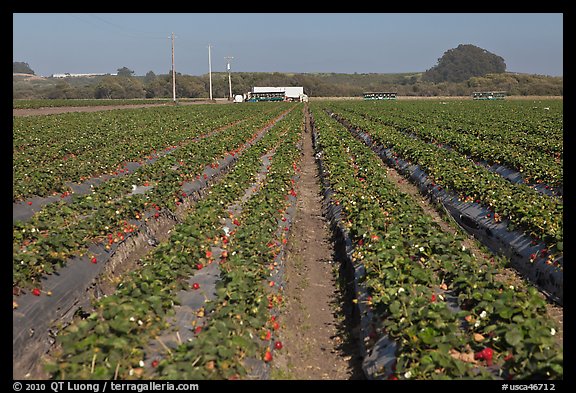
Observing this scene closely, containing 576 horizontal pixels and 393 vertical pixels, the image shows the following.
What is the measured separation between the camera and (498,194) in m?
11.4

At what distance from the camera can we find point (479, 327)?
18.9ft

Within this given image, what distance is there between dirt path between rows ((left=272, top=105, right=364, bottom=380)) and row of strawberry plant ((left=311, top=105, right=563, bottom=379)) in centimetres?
60

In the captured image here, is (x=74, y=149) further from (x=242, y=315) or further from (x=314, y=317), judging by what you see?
(x=242, y=315)

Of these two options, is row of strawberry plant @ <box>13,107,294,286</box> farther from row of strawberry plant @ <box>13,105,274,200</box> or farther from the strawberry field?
row of strawberry plant @ <box>13,105,274,200</box>

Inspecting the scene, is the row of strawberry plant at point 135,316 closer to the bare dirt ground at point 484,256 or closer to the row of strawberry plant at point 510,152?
the bare dirt ground at point 484,256

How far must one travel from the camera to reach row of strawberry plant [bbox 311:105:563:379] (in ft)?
16.1

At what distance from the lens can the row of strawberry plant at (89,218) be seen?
7692 mm

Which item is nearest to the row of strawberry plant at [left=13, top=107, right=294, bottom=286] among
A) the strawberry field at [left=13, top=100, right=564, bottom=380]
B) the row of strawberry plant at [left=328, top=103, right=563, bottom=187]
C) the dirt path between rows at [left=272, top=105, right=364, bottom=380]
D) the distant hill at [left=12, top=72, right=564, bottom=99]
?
the strawberry field at [left=13, top=100, right=564, bottom=380]

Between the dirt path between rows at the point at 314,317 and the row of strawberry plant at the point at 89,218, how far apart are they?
10.9 feet

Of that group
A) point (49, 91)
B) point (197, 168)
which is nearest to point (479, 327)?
point (197, 168)

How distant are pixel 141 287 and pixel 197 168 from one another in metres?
9.22

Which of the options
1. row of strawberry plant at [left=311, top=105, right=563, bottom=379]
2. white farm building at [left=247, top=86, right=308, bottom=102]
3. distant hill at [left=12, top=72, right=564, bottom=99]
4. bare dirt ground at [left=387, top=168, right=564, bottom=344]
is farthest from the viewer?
distant hill at [left=12, top=72, right=564, bottom=99]

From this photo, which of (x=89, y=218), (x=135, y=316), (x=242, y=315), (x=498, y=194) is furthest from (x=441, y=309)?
(x=89, y=218)

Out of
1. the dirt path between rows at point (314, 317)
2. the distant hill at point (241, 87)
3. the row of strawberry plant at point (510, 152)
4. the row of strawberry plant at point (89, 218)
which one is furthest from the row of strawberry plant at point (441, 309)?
the distant hill at point (241, 87)
